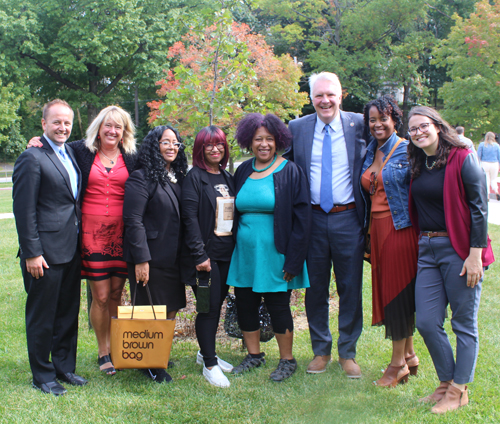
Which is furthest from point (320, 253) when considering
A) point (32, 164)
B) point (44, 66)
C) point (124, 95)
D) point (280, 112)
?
point (124, 95)

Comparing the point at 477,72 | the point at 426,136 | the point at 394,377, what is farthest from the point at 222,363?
the point at 477,72

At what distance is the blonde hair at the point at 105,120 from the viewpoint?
3758 millimetres

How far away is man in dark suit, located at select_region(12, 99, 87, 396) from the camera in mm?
3291

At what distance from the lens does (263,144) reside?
3.68 metres

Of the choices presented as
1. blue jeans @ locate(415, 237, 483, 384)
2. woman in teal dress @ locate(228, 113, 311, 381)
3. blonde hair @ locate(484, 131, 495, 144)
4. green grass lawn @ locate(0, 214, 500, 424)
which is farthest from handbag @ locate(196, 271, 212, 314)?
blonde hair @ locate(484, 131, 495, 144)

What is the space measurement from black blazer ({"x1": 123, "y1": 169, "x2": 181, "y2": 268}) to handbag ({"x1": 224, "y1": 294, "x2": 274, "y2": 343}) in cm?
96

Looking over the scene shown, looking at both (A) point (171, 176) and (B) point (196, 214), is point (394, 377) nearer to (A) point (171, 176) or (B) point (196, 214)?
(B) point (196, 214)

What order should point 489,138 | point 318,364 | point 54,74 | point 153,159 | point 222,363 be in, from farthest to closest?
point 54,74 → point 489,138 → point 222,363 → point 318,364 → point 153,159

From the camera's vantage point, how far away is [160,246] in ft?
11.9

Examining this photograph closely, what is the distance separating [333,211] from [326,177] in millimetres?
289

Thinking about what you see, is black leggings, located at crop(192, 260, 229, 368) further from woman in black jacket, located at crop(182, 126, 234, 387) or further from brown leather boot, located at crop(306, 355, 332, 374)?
brown leather boot, located at crop(306, 355, 332, 374)

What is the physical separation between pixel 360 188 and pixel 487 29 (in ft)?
56.8

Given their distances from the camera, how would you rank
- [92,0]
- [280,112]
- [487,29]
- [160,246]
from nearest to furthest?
[160,246] → [280,112] → [487,29] → [92,0]

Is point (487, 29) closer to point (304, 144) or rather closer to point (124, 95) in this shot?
point (304, 144)
